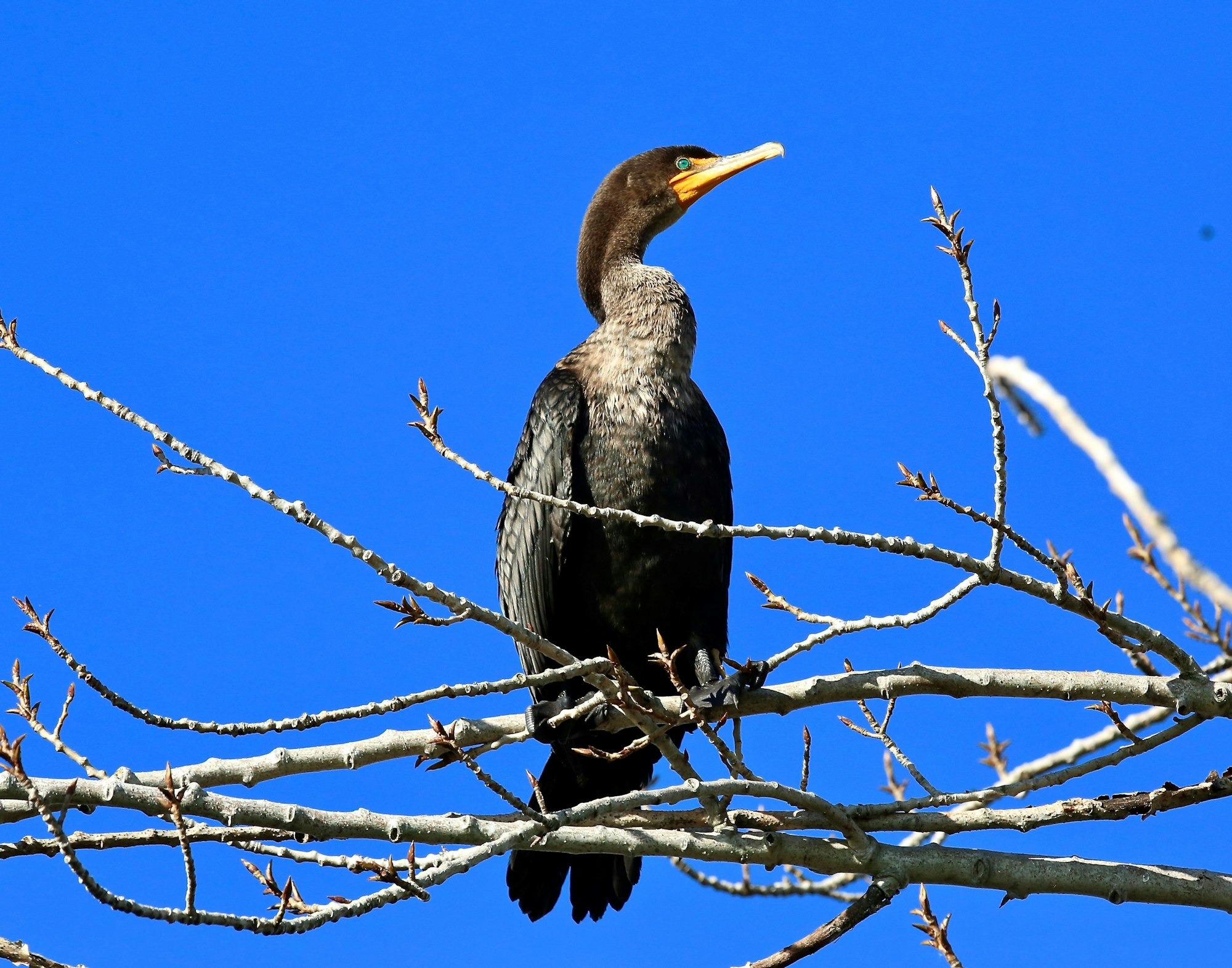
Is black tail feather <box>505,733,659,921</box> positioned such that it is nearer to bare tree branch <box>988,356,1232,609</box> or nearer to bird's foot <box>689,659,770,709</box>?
bird's foot <box>689,659,770,709</box>

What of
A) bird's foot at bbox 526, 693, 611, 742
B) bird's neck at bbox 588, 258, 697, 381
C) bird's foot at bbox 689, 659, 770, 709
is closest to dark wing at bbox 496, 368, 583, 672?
bird's neck at bbox 588, 258, 697, 381

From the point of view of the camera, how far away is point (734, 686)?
389cm

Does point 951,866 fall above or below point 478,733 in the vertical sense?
below

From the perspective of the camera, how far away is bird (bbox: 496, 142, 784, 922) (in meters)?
4.51

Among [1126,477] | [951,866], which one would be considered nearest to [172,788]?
[951,866]

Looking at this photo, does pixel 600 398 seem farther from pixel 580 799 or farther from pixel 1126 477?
pixel 1126 477

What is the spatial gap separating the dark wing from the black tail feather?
1.36 ft

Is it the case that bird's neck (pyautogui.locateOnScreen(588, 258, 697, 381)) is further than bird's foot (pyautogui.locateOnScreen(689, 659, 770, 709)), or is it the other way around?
bird's neck (pyautogui.locateOnScreen(588, 258, 697, 381))

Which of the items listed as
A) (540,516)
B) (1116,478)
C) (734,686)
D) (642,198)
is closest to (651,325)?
(540,516)

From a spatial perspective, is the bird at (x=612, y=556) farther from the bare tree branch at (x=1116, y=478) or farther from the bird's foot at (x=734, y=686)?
the bare tree branch at (x=1116, y=478)

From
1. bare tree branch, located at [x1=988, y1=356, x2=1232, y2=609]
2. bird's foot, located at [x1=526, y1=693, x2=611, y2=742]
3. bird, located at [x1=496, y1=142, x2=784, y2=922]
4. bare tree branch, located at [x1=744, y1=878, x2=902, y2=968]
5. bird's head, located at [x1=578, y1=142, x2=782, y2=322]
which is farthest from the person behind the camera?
bird's head, located at [x1=578, y1=142, x2=782, y2=322]

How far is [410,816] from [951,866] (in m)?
1.49

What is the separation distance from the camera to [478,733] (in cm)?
378

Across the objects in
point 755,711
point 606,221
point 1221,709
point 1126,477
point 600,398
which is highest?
point 606,221
